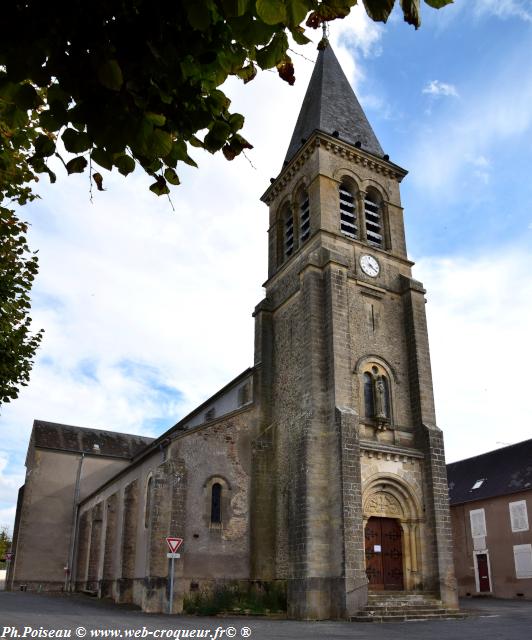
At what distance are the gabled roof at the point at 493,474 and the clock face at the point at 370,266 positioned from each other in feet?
50.3

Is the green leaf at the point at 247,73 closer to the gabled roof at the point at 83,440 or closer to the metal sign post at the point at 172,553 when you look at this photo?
the metal sign post at the point at 172,553

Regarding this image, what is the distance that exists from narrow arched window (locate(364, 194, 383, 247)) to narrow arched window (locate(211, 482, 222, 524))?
11.4 meters

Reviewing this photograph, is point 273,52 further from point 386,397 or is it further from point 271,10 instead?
point 386,397

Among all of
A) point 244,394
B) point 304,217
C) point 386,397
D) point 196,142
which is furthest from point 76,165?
point 304,217

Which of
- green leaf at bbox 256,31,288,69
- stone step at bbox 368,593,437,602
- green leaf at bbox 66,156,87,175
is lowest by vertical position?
stone step at bbox 368,593,437,602

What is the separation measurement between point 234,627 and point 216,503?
6444mm

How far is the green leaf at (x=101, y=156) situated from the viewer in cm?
368

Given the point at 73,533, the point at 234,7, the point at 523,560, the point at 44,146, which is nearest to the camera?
the point at 234,7

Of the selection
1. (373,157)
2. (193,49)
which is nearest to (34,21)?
(193,49)

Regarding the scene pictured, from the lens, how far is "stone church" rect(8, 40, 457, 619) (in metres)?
18.0

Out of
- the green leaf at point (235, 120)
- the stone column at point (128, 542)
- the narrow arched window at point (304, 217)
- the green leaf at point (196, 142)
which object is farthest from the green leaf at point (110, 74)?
the stone column at point (128, 542)

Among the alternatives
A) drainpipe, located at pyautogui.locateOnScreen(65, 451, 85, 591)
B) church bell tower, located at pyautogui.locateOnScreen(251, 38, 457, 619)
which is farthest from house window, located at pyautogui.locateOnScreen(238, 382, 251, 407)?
drainpipe, located at pyautogui.locateOnScreen(65, 451, 85, 591)

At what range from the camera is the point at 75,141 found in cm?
368

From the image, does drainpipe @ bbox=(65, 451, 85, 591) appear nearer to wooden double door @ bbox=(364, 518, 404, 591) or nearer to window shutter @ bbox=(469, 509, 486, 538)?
wooden double door @ bbox=(364, 518, 404, 591)
